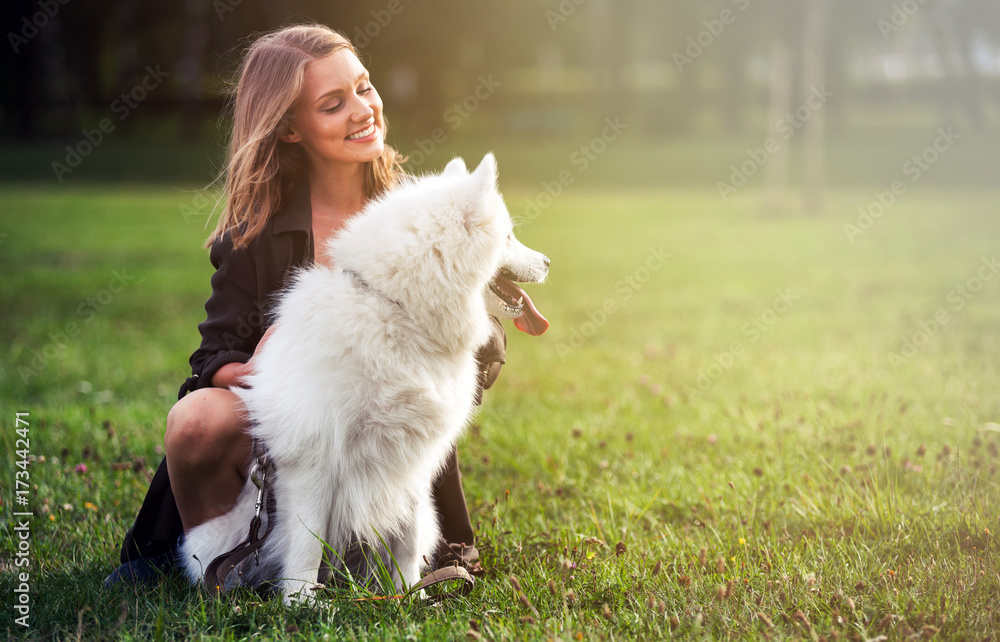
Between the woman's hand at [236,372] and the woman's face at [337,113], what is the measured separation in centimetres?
74

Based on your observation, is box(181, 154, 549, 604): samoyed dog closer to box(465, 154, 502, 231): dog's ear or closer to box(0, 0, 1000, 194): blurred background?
box(465, 154, 502, 231): dog's ear

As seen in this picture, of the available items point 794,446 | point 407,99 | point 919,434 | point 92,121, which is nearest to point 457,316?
point 794,446

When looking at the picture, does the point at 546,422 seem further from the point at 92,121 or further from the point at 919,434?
the point at 92,121

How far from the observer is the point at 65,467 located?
156 inches

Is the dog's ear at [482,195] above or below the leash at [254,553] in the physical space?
above

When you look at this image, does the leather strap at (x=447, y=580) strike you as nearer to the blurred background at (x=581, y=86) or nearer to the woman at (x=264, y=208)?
the woman at (x=264, y=208)

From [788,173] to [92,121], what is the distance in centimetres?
2492

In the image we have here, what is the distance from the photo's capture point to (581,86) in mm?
38719

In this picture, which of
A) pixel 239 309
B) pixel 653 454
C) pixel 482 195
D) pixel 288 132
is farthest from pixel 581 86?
pixel 482 195

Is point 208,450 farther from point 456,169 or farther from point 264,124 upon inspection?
point 456,169

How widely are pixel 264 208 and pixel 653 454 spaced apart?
8.45ft

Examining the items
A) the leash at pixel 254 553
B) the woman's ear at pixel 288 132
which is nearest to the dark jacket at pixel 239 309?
the woman's ear at pixel 288 132

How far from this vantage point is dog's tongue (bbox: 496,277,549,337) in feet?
9.42

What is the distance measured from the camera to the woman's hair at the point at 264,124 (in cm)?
284
